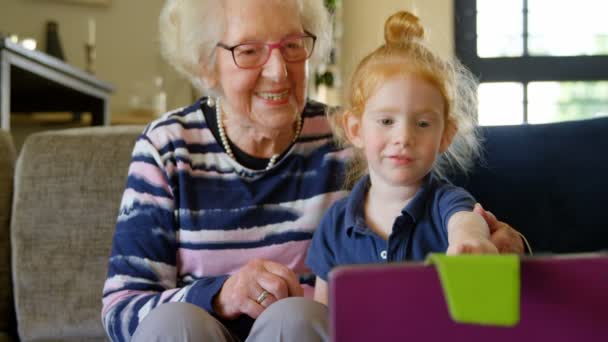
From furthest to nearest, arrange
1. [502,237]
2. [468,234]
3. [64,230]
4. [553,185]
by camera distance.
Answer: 1. [64,230]
2. [553,185]
3. [502,237]
4. [468,234]

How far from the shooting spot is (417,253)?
1.17 m

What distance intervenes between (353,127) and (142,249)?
0.45 metres

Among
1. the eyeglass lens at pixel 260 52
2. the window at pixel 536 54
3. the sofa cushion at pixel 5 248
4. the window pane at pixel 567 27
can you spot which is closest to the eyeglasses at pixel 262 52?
the eyeglass lens at pixel 260 52

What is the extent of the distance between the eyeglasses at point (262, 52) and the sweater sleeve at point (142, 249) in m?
0.24

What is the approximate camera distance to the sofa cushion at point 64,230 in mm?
1622

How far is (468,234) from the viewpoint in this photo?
3.22 feet

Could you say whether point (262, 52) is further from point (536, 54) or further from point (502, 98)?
point (536, 54)

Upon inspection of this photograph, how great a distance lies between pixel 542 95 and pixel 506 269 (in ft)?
15.9

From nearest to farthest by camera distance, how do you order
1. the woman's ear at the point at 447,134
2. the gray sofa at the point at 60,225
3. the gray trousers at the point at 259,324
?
the gray trousers at the point at 259,324 → the woman's ear at the point at 447,134 → the gray sofa at the point at 60,225

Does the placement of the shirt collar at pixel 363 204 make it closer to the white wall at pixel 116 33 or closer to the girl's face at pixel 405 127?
the girl's face at pixel 405 127

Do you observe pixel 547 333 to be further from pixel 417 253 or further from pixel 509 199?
pixel 509 199

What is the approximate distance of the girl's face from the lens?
3.78 feet

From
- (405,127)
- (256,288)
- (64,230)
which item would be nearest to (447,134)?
(405,127)

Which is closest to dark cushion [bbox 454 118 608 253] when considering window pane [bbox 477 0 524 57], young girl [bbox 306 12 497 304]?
young girl [bbox 306 12 497 304]
